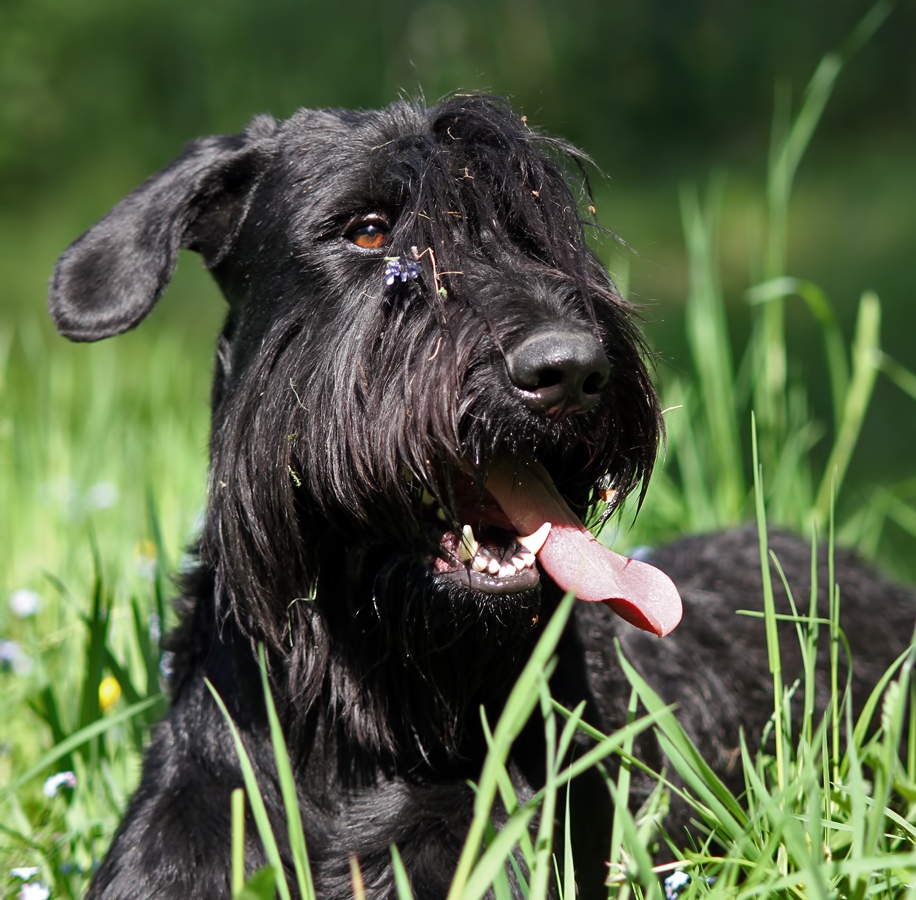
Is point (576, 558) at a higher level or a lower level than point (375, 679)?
higher

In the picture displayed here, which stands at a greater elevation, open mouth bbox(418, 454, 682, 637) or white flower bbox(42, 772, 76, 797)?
open mouth bbox(418, 454, 682, 637)

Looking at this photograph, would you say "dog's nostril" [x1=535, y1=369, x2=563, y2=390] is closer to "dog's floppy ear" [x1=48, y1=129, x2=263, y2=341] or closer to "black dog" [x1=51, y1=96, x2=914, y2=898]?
"black dog" [x1=51, y1=96, x2=914, y2=898]

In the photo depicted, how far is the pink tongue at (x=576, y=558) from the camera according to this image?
2.07m

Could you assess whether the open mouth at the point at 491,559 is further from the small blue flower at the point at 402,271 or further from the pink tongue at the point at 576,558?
the small blue flower at the point at 402,271

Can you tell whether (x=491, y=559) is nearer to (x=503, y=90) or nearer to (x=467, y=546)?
(x=467, y=546)

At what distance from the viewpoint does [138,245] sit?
255cm

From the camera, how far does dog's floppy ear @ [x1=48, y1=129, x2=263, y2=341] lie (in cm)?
254

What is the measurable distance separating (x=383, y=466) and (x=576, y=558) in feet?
1.21

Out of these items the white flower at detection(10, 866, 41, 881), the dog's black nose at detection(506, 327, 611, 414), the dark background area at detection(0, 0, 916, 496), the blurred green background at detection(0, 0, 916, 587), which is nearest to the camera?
the dog's black nose at detection(506, 327, 611, 414)

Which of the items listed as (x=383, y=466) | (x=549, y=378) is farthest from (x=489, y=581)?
(x=549, y=378)

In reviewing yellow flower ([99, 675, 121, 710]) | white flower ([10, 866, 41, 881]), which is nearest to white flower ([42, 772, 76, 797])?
white flower ([10, 866, 41, 881])

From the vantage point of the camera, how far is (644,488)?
222cm

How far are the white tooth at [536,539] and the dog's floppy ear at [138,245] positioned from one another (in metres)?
0.97

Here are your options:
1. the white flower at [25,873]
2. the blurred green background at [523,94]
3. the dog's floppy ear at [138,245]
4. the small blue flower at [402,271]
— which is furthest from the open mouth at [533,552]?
the blurred green background at [523,94]
